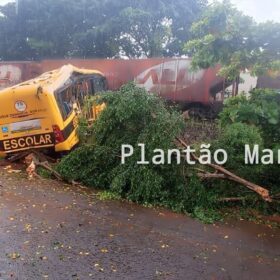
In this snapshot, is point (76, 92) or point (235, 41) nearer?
point (235, 41)

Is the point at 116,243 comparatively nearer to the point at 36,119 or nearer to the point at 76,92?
the point at 36,119

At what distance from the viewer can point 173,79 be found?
15.7 metres

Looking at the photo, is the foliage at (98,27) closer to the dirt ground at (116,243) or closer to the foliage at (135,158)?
the foliage at (135,158)

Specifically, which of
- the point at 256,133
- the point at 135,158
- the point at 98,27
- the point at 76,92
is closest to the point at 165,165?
the point at 135,158

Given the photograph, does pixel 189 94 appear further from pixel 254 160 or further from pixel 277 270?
pixel 277 270

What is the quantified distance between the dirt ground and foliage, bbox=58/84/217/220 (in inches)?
17.1

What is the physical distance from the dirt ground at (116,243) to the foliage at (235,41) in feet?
10.2

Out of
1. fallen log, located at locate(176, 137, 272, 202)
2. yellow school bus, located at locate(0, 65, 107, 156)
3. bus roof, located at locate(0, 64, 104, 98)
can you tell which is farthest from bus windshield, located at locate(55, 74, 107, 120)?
fallen log, located at locate(176, 137, 272, 202)

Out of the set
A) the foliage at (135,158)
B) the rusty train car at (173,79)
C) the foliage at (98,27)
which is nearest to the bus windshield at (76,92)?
the foliage at (135,158)

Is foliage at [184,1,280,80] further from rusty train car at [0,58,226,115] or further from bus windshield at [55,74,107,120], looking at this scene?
rusty train car at [0,58,226,115]

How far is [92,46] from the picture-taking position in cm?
2420

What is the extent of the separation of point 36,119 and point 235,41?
4569 mm

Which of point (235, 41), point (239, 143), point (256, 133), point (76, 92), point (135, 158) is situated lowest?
point (135, 158)

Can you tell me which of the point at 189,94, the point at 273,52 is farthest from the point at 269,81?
the point at 273,52
